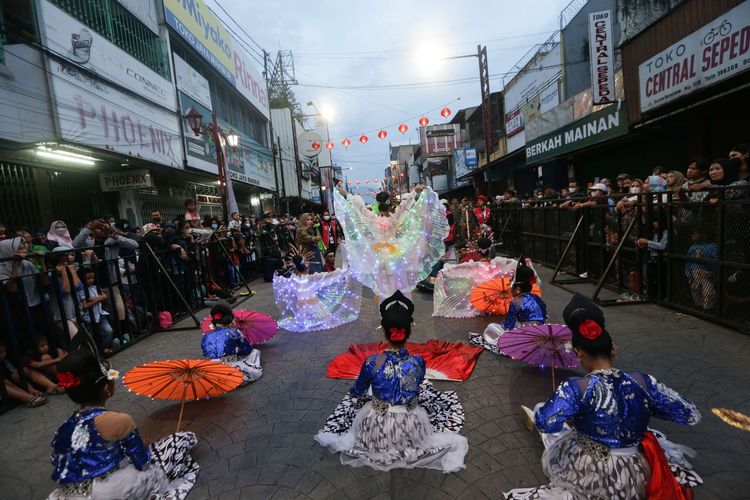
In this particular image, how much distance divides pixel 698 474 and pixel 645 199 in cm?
527

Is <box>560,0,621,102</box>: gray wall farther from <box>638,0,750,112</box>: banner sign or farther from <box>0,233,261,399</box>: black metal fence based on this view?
<box>0,233,261,399</box>: black metal fence

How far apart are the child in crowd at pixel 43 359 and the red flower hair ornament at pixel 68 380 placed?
10.0 feet

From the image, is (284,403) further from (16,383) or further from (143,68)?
(143,68)

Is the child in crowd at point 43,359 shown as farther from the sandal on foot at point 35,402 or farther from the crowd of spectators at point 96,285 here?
the sandal on foot at point 35,402

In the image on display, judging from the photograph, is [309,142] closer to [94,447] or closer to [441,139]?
[441,139]

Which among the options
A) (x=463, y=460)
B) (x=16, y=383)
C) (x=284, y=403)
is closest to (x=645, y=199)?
(x=463, y=460)

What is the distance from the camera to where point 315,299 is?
651cm

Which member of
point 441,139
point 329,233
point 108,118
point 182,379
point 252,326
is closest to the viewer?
point 182,379

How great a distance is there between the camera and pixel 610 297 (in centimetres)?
707

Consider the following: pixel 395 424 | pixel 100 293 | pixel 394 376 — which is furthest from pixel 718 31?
pixel 100 293

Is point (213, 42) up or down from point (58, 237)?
up

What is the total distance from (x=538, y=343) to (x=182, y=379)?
3.13 metres

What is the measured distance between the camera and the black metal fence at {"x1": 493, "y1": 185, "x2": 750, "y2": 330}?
492cm

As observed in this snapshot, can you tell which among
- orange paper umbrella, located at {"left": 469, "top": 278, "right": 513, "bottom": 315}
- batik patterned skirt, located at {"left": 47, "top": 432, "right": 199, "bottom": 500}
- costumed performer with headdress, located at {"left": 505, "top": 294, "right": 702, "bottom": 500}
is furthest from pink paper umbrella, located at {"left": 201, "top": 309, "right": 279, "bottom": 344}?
costumed performer with headdress, located at {"left": 505, "top": 294, "right": 702, "bottom": 500}
